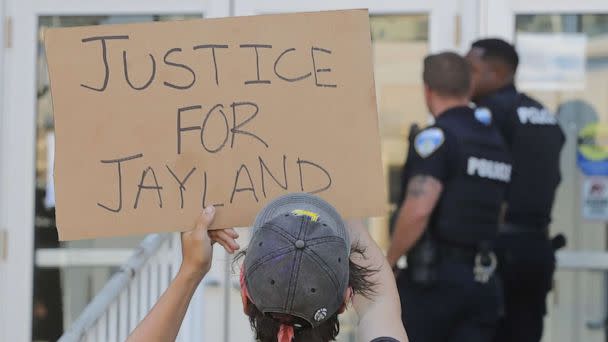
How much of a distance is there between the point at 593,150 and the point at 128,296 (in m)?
2.53

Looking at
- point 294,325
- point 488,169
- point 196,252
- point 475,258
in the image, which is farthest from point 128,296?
point 294,325

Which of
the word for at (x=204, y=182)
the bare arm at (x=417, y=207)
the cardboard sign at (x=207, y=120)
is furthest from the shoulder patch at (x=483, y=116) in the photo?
the word for at (x=204, y=182)

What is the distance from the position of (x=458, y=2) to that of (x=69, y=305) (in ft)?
8.40

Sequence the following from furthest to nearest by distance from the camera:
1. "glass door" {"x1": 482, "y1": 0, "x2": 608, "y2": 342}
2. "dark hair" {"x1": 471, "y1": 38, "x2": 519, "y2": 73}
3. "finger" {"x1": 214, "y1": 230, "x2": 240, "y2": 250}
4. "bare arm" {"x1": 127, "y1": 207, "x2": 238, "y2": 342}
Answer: "glass door" {"x1": 482, "y1": 0, "x2": 608, "y2": 342} → "dark hair" {"x1": 471, "y1": 38, "x2": 519, "y2": 73} → "finger" {"x1": 214, "y1": 230, "x2": 240, "y2": 250} → "bare arm" {"x1": 127, "y1": 207, "x2": 238, "y2": 342}

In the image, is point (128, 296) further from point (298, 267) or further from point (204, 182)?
point (298, 267)

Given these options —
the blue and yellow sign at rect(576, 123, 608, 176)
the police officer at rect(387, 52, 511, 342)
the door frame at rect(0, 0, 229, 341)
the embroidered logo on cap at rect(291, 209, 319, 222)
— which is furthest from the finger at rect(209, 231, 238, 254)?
the blue and yellow sign at rect(576, 123, 608, 176)

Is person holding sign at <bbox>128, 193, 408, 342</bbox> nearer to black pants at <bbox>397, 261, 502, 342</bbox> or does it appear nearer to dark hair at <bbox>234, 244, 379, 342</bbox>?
dark hair at <bbox>234, 244, 379, 342</bbox>

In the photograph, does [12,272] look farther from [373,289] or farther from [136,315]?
[373,289]

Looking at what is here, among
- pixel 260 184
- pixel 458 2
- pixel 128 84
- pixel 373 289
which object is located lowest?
pixel 373 289

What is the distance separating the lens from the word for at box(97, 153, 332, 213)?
7.50 ft

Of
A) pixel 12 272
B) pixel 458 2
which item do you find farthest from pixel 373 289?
pixel 12 272

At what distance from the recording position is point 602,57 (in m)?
5.20

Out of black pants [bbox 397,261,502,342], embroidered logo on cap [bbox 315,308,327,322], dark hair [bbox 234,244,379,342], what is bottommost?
black pants [bbox 397,261,502,342]

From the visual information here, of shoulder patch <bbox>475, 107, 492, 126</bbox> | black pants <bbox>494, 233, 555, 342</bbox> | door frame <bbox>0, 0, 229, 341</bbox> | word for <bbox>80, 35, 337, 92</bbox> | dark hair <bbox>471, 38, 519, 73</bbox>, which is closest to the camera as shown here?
word for <bbox>80, 35, 337, 92</bbox>
